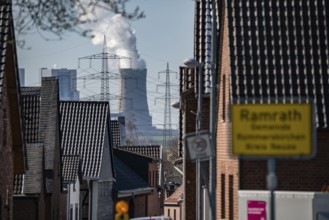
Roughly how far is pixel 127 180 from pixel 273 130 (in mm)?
63690

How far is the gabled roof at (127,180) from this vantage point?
76062 millimetres

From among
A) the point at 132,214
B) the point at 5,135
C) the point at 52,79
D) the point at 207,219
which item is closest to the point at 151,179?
the point at 132,214

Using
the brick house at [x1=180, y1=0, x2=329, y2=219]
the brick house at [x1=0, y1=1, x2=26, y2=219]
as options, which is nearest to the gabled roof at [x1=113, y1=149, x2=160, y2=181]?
the brick house at [x1=0, y1=1, x2=26, y2=219]

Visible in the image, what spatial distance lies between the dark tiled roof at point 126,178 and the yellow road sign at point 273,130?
58907mm

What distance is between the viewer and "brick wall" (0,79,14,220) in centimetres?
3278

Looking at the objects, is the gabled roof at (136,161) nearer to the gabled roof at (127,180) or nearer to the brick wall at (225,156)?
the gabled roof at (127,180)

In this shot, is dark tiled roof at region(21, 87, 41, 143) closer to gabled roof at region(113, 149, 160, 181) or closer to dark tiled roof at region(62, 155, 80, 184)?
dark tiled roof at region(62, 155, 80, 184)

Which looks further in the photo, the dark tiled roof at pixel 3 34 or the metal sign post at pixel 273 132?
the dark tiled roof at pixel 3 34

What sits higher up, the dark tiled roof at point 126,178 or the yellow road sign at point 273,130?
the yellow road sign at point 273,130

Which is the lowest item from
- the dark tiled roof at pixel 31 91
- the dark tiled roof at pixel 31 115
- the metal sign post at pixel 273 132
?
the metal sign post at pixel 273 132

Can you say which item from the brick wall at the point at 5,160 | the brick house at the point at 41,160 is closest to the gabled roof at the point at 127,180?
the brick house at the point at 41,160

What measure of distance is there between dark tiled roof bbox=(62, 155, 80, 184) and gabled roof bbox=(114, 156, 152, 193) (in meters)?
13.7

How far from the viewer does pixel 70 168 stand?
59.6 meters

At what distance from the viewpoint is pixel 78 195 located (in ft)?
210
